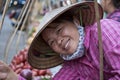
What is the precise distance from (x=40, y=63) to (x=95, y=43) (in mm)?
299

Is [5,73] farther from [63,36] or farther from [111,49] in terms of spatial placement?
[111,49]

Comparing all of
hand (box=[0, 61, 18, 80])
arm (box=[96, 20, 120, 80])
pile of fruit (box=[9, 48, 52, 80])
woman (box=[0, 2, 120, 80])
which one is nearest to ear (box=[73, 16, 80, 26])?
woman (box=[0, 2, 120, 80])

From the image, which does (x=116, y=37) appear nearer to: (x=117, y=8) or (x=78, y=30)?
(x=78, y=30)

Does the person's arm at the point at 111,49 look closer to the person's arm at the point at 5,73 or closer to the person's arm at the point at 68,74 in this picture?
the person's arm at the point at 68,74

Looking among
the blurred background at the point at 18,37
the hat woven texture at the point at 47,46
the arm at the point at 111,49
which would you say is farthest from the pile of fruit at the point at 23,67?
the arm at the point at 111,49

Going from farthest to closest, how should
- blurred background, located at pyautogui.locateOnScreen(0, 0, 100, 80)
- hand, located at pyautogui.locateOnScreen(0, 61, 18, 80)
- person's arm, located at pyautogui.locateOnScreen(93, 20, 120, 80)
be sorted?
blurred background, located at pyautogui.locateOnScreen(0, 0, 100, 80)
hand, located at pyautogui.locateOnScreen(0, 61, 18, 80)
person's arm, located at pyautogui.locateOnScreen(93, 20, 120, 80)

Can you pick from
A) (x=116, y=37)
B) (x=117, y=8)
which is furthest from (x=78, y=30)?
(x=117, y=8)

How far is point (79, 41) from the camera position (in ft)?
3.66

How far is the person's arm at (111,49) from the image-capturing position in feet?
3.33

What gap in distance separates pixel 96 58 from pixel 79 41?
8 cm

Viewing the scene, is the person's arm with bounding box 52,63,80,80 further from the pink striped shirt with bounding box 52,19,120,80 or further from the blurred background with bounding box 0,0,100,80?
the blurred background with bounding box 0,0,100,80

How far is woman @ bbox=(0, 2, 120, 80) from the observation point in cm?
104

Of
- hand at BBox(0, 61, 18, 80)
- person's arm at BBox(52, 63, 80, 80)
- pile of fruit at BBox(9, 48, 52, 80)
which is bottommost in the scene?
pile of fruit at BBox(9, 48, 52, 80)

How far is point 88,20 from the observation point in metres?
1.24
